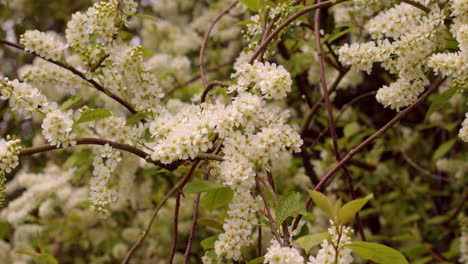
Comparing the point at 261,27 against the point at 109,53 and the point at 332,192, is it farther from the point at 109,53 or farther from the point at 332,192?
the point at 332,192

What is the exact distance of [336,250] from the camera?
4.29 feet

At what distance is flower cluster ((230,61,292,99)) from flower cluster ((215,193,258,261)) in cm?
34

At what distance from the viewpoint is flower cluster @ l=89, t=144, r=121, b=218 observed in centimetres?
168

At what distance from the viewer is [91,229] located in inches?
159

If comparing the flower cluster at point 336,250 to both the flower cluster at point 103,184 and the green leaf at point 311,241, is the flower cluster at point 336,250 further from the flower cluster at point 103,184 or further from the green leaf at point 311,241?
the flower cluster at point 103,184

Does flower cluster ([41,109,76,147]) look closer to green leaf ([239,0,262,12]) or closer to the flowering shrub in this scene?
the flowering shrub

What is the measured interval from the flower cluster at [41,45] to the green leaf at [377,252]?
4.34 ft

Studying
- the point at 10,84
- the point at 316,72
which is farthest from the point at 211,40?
the point at 10,84

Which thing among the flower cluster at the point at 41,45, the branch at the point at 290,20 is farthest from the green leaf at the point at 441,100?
the flower cluster at the point at 41,45

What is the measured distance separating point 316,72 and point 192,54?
60.5 inches

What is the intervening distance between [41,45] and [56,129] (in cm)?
51

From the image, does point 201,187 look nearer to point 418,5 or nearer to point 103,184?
point 103,184

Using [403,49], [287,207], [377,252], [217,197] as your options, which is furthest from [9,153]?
[403,49]

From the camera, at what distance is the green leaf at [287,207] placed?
1.43 metres
